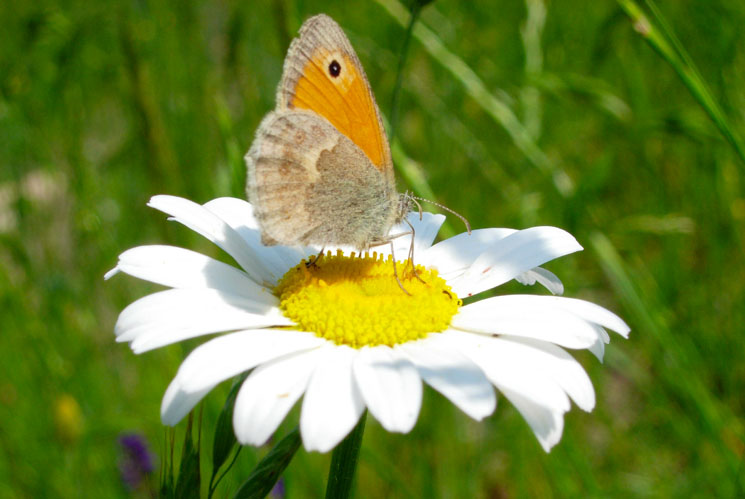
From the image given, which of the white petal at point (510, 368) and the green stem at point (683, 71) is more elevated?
the green stem at point (683, 71)

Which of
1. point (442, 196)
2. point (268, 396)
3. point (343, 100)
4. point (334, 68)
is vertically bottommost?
point (442, 196)

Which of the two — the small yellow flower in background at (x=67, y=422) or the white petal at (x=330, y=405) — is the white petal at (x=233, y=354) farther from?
the small yellow flower in background at (x=67, y=422)

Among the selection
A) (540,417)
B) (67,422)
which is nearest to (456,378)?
(540,417)

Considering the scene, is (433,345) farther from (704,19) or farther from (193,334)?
(704,19)

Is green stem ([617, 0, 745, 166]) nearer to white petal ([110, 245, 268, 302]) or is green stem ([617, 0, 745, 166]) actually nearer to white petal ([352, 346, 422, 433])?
white petal ([352, 346, 422, 433])

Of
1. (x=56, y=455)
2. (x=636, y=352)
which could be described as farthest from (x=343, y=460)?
(x=636, y=352)

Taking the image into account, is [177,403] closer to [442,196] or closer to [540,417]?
[540,417]

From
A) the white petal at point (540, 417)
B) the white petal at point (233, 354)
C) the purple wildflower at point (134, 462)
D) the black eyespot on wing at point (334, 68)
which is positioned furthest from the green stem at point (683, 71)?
the purple wildflower at point (134, 462)
